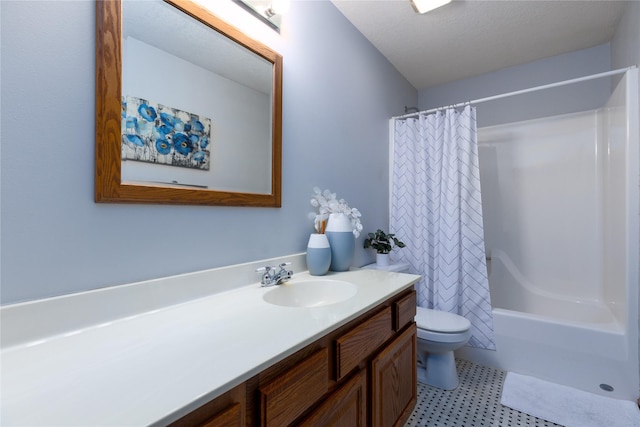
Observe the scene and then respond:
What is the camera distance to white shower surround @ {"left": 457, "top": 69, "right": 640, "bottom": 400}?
1.65 m

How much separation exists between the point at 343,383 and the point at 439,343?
1008mm

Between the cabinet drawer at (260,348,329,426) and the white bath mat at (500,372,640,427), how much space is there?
1477 mm

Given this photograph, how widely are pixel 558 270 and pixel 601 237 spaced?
1.28 ft

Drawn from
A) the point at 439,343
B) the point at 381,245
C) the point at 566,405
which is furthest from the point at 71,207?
the point at 566,405

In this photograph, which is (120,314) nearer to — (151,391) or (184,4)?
(151,391)

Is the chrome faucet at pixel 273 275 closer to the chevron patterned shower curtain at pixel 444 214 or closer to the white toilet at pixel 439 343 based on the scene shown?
the white toilet at pixel 439 343

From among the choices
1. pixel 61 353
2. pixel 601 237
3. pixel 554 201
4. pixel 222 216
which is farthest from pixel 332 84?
pixel 601 237

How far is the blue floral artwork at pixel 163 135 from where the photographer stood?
875 millimetres

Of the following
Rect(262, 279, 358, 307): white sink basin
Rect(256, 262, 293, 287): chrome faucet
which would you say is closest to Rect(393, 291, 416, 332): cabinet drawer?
Rect(262, 279, 358, 307): white sink basin

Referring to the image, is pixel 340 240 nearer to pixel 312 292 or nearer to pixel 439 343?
pixel 312 292

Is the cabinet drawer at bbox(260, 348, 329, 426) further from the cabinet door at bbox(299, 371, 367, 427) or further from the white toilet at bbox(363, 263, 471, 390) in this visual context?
the white toilet at bbox(363, 263, 471, 390)

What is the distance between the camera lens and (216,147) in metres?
1.13

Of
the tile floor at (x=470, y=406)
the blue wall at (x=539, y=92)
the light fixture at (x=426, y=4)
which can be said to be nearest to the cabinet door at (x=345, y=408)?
the tile floor at (x=470, y=406)

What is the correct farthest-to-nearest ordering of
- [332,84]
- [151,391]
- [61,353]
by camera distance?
[332,84]
[61,353]
[151,391]
